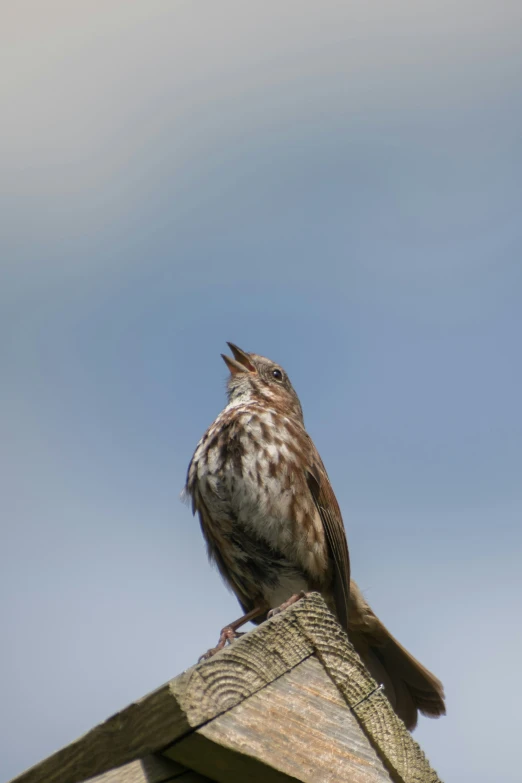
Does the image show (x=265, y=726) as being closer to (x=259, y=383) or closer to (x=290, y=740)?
(x=290, y=740)

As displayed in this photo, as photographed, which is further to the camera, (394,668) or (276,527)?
(276,527)

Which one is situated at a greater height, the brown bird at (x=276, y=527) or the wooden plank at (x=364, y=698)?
the brown bird at (x=276, y=527)

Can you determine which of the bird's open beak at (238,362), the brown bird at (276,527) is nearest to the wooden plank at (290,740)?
the brown bird at (276,527)

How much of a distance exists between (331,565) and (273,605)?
1.61 ft

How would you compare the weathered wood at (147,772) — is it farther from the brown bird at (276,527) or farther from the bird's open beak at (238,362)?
the bird's open beak at (238,362)

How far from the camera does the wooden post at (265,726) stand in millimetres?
2555

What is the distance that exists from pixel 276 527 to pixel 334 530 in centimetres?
45

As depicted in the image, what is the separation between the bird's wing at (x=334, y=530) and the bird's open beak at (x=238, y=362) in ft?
5.45

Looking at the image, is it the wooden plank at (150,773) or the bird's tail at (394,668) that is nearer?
the wooden plank at (150,773)

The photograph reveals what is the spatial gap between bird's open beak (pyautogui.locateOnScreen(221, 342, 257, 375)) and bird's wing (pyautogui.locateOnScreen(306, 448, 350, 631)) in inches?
65.4

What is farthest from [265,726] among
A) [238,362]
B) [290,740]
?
[238,362]

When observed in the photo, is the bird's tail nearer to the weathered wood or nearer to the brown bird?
the brown bird

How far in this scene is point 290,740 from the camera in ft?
8.86

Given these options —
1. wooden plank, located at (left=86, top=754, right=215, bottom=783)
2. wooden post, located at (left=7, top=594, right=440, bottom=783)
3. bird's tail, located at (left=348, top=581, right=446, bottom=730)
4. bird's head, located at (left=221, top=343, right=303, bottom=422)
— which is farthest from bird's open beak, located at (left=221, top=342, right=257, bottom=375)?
wooden plank, located at (left=86, top=754, right=215, bottom=783)
